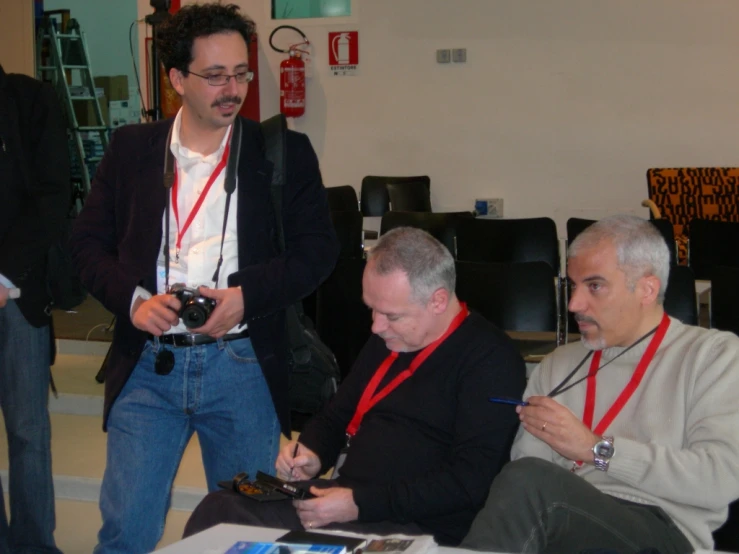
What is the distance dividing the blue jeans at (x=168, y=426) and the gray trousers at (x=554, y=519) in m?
0.59

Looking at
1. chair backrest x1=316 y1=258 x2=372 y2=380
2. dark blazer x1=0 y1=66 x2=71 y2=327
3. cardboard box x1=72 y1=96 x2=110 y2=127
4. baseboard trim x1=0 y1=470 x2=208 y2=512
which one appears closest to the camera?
dark blazer x1=0 y1=66 x2=71 y2=327

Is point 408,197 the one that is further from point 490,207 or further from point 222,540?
point 222,540

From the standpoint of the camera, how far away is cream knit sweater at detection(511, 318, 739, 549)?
180cm

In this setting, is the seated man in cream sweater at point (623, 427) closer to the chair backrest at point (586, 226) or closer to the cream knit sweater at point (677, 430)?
the cream knit sweater at point (677, 430)

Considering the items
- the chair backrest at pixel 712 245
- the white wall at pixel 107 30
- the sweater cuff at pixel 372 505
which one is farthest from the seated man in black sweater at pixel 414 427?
the white wall at pixel 107 30

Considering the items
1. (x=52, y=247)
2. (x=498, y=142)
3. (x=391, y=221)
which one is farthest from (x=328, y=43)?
(x=52, y=247)

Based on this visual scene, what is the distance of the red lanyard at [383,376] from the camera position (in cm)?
213

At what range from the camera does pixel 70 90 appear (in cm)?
991

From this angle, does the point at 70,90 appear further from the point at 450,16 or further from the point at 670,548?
the point at 670,548

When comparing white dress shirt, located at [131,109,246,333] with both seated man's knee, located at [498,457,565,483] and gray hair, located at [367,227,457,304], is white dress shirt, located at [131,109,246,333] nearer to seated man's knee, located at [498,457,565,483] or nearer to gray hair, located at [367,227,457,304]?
gray hair, located at [367,227,457,304]

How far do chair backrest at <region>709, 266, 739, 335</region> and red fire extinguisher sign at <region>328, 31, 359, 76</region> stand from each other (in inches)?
253

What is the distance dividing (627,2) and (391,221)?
422 cm

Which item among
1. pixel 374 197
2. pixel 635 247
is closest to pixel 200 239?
pixel 635 247

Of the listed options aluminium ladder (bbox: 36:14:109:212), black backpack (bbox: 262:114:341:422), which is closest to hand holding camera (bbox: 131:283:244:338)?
black backpack (bbox: 262:114:341:422)
